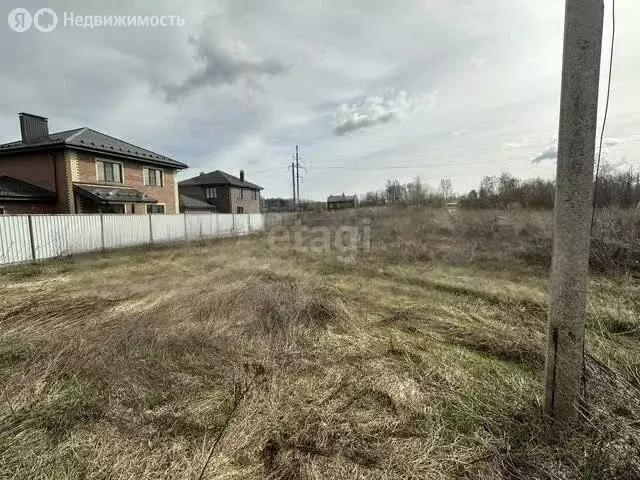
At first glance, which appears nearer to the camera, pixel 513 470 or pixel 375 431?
pixel 513 470

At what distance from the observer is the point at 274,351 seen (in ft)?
11.7

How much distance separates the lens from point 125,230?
549 inches

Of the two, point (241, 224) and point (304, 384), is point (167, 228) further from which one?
point (304, 384)

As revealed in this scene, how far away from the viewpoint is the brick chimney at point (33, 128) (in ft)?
56.6

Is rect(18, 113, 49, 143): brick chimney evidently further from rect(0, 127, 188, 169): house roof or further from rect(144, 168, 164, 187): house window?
rect(144, 168, 164, 187): house window


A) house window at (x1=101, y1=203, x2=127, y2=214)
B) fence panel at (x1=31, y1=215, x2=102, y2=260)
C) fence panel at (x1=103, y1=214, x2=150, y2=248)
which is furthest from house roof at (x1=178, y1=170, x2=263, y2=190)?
fence panel at (x1=31, y1=215, x2=102, y2=260)

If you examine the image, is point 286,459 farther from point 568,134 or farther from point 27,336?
point 27,336

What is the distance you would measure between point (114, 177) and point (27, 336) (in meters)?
17.7

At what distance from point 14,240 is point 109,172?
9948 mm

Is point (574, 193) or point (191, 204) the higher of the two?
point (191, 204)

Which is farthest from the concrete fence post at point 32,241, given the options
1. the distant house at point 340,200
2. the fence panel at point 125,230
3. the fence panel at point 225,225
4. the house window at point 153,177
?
the distant house at point 340,200

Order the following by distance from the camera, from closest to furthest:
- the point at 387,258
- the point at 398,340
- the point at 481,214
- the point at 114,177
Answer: the point at 398,340, the point at 387,258, the point at 481,214, the point at 114,177

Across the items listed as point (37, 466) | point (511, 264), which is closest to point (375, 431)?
point (37, 466)

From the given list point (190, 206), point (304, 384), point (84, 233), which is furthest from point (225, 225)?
point (304, 384)
